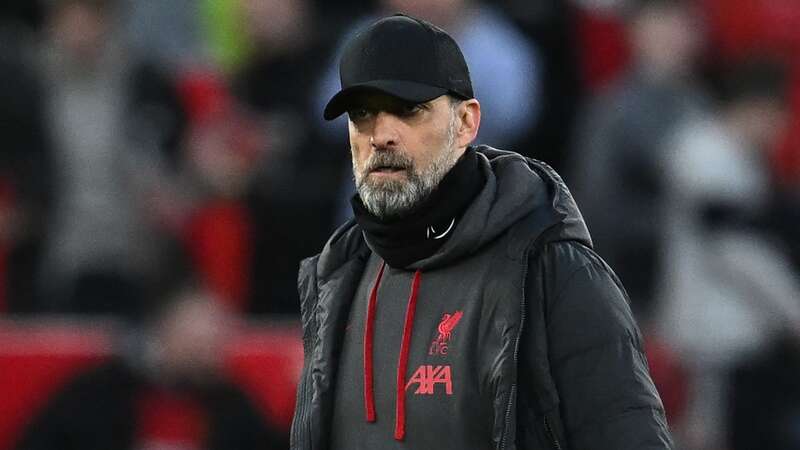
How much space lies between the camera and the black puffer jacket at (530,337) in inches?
125

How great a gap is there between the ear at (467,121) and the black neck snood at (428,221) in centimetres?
4

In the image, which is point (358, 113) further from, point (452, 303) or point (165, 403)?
point (165, 403)

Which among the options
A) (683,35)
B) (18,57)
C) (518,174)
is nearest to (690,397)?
(683,35)

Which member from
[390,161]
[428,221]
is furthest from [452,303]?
[390,161]

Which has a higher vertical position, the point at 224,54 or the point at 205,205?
the point at 224,54

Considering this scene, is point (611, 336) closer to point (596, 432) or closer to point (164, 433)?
point (596, 432)

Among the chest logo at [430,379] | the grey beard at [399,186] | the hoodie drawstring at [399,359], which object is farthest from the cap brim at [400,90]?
the chest logo at [430,379]

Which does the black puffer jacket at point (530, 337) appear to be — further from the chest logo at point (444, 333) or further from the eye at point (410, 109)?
the eye at point (410, 109)

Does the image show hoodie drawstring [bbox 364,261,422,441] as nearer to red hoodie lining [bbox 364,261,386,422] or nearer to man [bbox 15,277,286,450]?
red hoodie lining [bbox 364,261,386,422]

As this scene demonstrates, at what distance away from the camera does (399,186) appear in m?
3.37

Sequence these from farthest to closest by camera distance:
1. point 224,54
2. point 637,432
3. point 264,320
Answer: point 224,54
point 264,320
point 637,432

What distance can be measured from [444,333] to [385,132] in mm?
416

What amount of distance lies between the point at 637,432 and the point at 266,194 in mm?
4917

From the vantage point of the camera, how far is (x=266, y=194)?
7.90m
